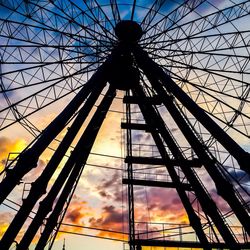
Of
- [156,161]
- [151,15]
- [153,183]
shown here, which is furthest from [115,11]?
[153,183]

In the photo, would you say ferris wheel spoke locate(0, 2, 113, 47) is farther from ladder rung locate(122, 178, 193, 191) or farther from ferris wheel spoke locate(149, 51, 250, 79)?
ladder rung locate(122, 178, 193, 191)

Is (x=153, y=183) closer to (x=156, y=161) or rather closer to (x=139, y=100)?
(x=156, y=161)

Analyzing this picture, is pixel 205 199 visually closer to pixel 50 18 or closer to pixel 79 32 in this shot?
pixel 79 32

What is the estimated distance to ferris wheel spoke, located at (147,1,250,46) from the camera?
18.2 m

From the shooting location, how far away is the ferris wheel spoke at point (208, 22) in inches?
716

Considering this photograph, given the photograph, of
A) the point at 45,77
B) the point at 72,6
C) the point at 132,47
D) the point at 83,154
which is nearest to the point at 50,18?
the point at 72,6

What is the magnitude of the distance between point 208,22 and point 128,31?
14.3 ft

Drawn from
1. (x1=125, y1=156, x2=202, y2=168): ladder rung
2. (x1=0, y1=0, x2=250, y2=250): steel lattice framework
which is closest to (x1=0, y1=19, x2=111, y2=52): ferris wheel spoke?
(x1=0, y1=0, x2=250, y2=250): steel lattice framework

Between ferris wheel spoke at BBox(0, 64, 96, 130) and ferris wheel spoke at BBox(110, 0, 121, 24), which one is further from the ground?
ferris wheel spoke at BBox(110, 0, 121, 24)

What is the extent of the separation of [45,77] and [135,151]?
22.6ft

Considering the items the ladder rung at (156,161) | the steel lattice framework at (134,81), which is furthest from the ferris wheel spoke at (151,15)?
the ladder rung at (156,161)

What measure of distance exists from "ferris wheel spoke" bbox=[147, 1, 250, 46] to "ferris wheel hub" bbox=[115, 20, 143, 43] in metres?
1.78

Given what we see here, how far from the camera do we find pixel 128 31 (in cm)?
1816

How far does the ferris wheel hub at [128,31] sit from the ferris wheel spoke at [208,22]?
1784mm
